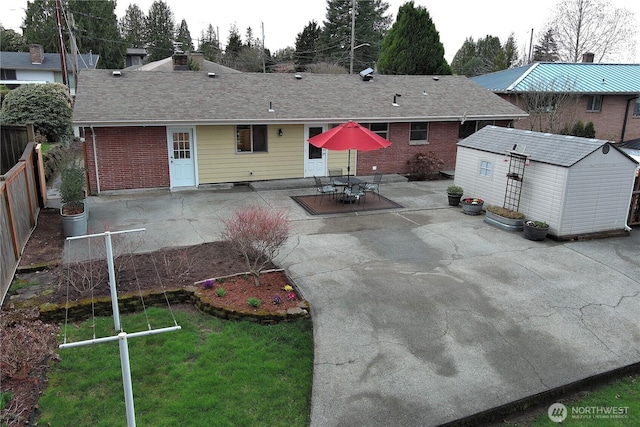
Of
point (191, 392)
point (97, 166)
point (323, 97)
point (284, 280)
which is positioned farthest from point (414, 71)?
point (191, 392)

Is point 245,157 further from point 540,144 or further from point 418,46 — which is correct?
point 418,46

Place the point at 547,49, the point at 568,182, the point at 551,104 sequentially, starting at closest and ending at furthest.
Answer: the point at 568,182 < the point at 551,104 < the point at 547,49

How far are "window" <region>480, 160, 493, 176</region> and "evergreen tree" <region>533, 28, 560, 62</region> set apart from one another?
120 feet

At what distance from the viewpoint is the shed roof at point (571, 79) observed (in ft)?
77.6

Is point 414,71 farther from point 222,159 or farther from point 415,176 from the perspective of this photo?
point 222,159

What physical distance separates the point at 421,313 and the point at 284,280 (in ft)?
7.80

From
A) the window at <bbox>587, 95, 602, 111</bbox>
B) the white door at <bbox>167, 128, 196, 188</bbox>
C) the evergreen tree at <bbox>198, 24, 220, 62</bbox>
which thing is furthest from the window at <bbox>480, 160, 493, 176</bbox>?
the evergreen tree at <bbox>198, 24, 220, 62</bbox>

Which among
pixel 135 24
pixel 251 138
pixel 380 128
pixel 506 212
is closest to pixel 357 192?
pixel 506 212

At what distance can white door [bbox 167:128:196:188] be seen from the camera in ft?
48.8

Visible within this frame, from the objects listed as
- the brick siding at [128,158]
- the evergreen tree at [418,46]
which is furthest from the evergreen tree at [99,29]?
the brick siding at [128,158]

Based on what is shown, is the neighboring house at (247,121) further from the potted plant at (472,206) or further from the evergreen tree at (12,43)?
the evergreen tree at (12,43)

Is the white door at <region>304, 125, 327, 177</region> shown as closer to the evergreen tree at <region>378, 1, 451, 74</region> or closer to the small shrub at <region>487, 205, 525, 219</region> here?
the small shrub at <region>487, 205, 525, 219</region>

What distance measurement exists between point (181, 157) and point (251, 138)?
2403 mm

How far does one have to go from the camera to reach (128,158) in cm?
1437
